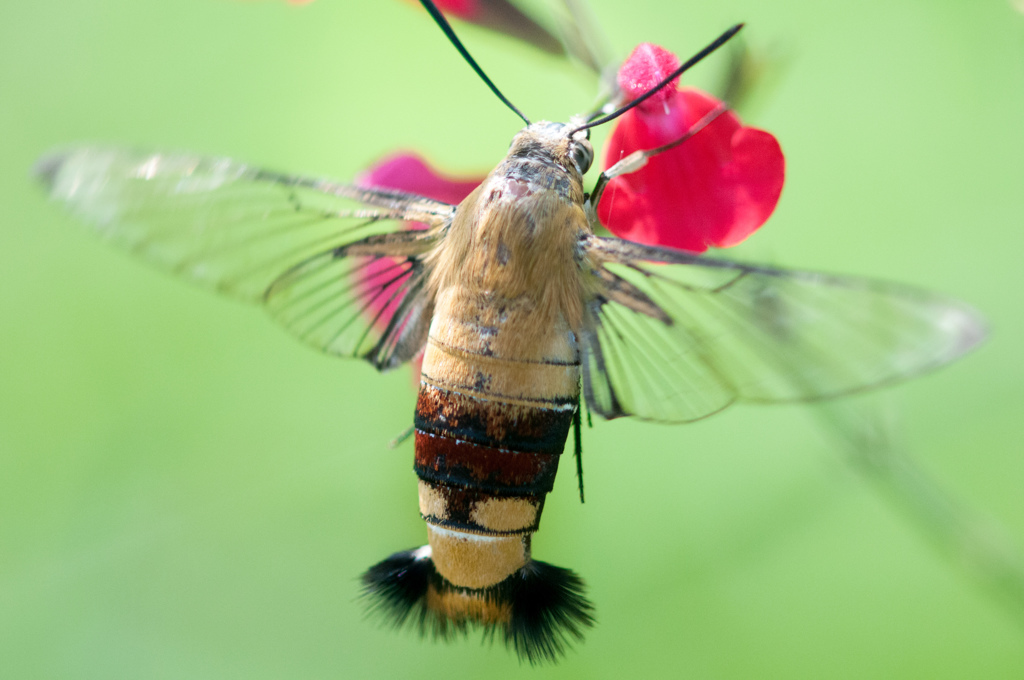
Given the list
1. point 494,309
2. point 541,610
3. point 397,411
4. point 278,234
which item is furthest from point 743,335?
point 397,411

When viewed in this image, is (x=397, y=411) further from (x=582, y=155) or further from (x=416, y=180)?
(x=582, y=155)

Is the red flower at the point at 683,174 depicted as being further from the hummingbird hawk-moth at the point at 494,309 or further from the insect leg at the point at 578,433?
the insect leg at the point at 578,433

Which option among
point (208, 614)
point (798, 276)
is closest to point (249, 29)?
point (208, 614)

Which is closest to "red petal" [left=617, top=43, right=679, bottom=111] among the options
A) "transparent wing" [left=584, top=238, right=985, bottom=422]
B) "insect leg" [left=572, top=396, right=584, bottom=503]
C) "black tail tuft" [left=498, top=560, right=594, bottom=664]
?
"transparent wing" [left=584, top=238, right=985, bottom=422]

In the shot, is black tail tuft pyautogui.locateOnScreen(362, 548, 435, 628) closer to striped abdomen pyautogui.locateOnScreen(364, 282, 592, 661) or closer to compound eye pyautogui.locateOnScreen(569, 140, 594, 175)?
striped abdomen pyautogui.locateOnScreen(364, 282, 592, 661)

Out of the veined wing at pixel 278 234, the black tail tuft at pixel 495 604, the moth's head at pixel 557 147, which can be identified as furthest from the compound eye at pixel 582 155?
the black tail tuft at pixel 495 604
